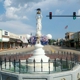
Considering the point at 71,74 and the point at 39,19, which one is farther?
the point at 39,19

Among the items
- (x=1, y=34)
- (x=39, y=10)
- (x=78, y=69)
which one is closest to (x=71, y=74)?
(x=78, y=69)

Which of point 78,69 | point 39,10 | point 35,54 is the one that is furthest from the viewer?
point 39,10

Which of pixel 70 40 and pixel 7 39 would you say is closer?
pixel 7 39

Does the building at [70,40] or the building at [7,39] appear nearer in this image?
the building at [7,39]

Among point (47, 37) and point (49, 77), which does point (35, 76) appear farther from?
point (47, 37)

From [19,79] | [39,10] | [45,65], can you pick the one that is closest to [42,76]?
[19,79]

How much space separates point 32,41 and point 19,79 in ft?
17.4

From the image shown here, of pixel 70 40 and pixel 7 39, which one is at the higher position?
pixel 7 39

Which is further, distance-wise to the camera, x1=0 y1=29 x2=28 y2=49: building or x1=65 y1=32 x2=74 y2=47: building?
x1=65 y1=32 x2=74 y2=47: building

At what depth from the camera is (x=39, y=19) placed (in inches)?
551

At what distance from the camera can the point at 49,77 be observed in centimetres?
930

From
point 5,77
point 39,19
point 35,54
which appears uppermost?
point 39,19

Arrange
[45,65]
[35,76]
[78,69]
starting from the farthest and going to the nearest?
[45,65] → [78,69] → [35,76]

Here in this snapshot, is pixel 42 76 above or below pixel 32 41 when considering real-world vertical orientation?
below
